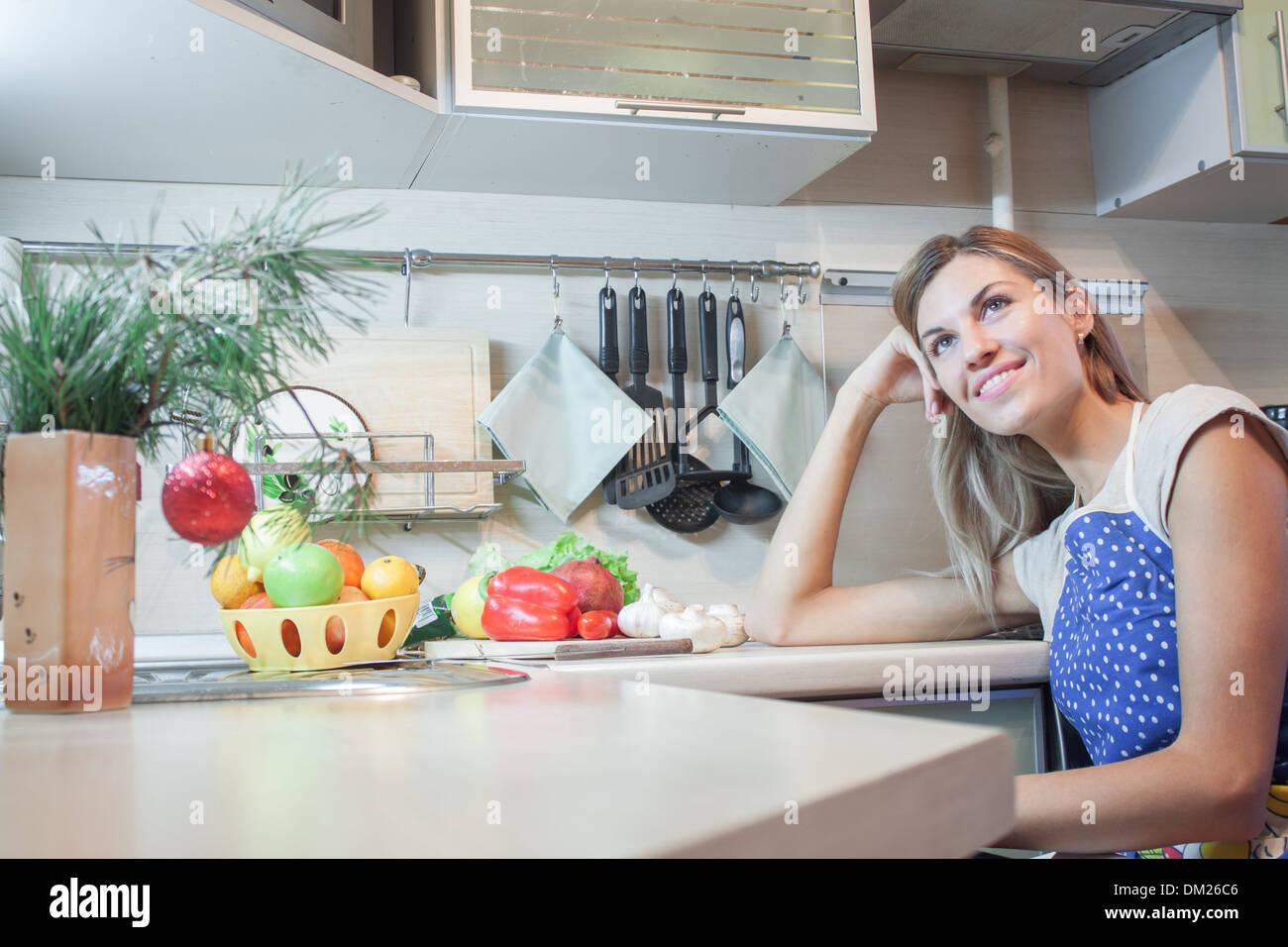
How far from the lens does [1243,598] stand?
0.88 metres

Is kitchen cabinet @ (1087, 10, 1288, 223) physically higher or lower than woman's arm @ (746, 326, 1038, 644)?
higher

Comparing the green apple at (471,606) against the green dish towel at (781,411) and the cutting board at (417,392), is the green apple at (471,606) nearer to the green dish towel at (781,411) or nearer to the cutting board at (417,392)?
the cutting board at (417,392)

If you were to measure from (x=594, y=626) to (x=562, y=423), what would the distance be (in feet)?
1.72

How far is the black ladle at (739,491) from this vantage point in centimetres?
185

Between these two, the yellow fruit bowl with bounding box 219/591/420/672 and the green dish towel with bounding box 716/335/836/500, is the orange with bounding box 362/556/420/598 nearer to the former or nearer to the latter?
the yellow fruit bowl with bounding box 219/591/420/672

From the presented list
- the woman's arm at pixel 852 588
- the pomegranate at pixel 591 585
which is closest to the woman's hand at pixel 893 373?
the woman's arm at pixel 852 588

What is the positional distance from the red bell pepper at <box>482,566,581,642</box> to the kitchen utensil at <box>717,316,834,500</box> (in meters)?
0.59

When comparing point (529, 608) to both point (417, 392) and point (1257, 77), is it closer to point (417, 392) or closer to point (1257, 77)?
point (417, 392)

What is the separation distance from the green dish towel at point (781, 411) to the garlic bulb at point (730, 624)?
1.46ft

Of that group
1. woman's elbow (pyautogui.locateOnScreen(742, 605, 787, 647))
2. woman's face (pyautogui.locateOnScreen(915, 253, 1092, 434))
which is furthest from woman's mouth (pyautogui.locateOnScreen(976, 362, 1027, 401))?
woman's elbow (pyautogui.locateOnScreen(742, 605, 787, 647))

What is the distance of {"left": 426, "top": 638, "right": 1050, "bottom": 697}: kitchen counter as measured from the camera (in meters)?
1.14

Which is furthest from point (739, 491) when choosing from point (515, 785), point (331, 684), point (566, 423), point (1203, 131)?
point (515, 785)

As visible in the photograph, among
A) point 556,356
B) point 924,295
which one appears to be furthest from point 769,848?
point 556,356
